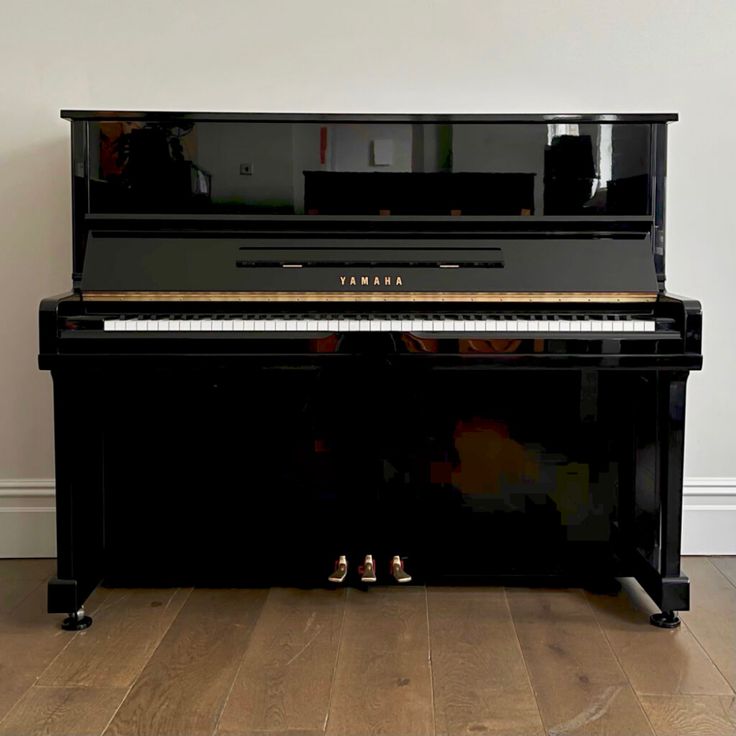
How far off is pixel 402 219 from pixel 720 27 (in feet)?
4.04

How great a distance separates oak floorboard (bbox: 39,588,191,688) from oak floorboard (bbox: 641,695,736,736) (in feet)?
3.78

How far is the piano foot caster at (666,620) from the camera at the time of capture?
2.59 meters

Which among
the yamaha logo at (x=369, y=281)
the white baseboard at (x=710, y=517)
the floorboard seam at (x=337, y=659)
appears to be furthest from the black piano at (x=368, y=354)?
the white baseboard at (x=710, y=517)

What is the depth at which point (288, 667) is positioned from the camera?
2334 millimetres

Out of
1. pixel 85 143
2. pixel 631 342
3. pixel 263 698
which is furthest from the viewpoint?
pixel 85 143

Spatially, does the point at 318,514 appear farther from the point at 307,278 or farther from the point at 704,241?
the point at 704,241

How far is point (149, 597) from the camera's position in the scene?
110 inches

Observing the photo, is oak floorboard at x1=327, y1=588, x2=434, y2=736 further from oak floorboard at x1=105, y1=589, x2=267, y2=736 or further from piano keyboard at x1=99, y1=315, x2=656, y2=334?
piano keyboard at x1=99, y1=315, x2=656, y2=334

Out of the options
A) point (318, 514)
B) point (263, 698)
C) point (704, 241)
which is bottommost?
point (263, 698)

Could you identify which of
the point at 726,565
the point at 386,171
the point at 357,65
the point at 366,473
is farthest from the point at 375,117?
the point at 726,565

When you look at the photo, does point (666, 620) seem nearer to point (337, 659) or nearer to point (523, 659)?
point (523, 659)

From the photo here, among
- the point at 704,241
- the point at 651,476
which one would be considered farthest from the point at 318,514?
the point at 704,241

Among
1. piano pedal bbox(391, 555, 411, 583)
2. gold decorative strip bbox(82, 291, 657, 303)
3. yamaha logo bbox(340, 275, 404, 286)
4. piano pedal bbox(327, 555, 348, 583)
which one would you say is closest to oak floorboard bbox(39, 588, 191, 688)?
piano pedal bbox(327, 555, 348, 583)

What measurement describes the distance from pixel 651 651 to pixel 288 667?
883mm
